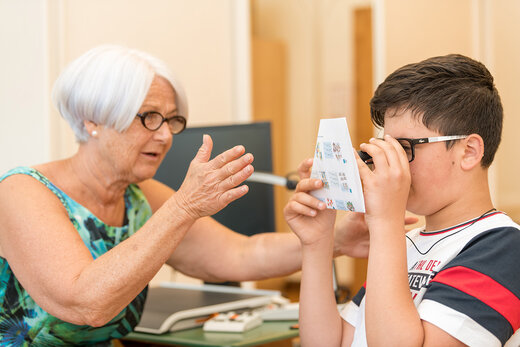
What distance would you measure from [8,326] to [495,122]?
4.08 ft

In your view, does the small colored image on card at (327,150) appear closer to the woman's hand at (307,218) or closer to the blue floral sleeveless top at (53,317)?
the woman's hand at (307,218)

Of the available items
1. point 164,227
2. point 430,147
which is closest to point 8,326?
point 164,227

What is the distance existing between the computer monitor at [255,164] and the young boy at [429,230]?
2.28 ft

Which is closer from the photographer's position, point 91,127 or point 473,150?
point 473,150

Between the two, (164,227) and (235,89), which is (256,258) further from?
(235,89)

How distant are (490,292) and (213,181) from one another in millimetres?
571

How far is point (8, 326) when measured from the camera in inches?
60.1

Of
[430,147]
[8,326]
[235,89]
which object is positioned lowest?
[8,326]

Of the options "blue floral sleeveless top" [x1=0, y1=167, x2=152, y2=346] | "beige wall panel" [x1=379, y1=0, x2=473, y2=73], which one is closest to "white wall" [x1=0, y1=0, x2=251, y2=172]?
"blue floral sleeveless top" [x1=0, y1=167, x2=152, y2=346]

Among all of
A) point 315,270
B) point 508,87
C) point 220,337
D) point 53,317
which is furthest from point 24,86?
point 508,87

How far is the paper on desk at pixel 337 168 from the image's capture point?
1.10 meters

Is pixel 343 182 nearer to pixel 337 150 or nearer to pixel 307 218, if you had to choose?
pixel 337 150

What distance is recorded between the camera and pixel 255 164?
6.85ft

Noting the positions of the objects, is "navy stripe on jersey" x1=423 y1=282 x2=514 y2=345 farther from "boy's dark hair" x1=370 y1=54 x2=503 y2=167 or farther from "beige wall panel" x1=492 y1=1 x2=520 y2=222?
"beige wall panel" x1=492 y1=1 x2=520 y2=222
